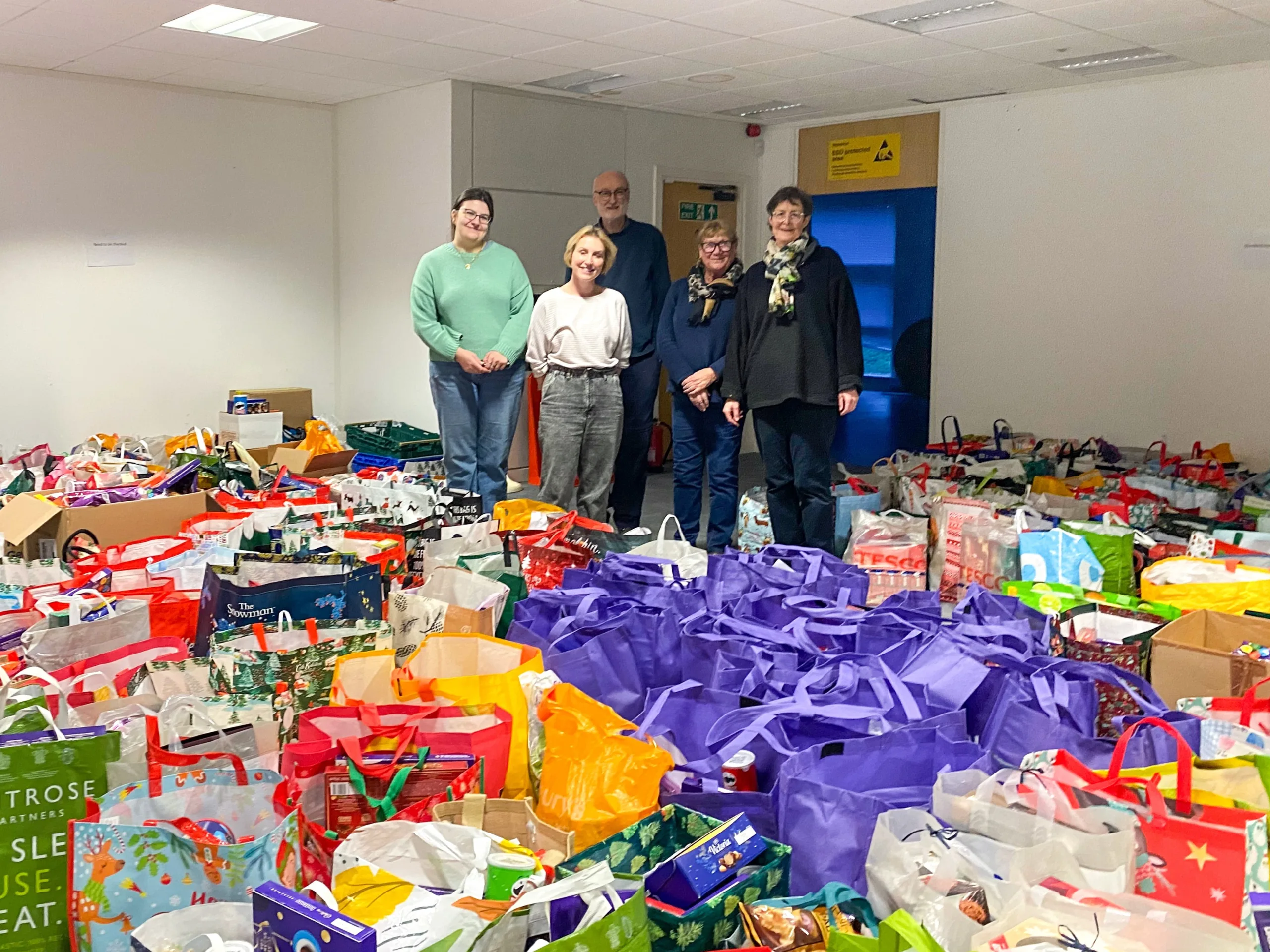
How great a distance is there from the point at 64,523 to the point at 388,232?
427cm

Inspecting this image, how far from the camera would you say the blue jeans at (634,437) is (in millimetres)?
5262

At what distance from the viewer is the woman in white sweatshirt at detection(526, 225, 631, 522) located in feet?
15.3

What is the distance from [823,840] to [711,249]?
11.4 feet

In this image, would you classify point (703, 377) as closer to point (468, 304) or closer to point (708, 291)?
point (708, 291)

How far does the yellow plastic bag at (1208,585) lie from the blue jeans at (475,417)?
109 inches

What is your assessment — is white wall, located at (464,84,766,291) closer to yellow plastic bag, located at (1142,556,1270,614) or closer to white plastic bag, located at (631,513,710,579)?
white plastic bag, located at (631,513,710,579)

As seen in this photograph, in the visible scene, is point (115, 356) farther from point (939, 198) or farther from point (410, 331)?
point (939, 198)

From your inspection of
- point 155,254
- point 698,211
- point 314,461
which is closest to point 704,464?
point 314,461

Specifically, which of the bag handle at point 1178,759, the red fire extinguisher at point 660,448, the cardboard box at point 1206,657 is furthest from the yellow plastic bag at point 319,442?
the bag handle at point 1178,759

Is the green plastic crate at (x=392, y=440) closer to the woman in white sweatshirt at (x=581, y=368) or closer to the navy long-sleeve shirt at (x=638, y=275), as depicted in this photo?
the navy long-sleeve shirt at (x=638, y=275)

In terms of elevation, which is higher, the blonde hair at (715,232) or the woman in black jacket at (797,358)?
the blonde hair at (715,232)


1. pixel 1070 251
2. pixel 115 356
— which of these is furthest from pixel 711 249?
→ pixel 115 356

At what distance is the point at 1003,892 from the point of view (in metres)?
1.43

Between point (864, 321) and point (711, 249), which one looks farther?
point (864, 321)
